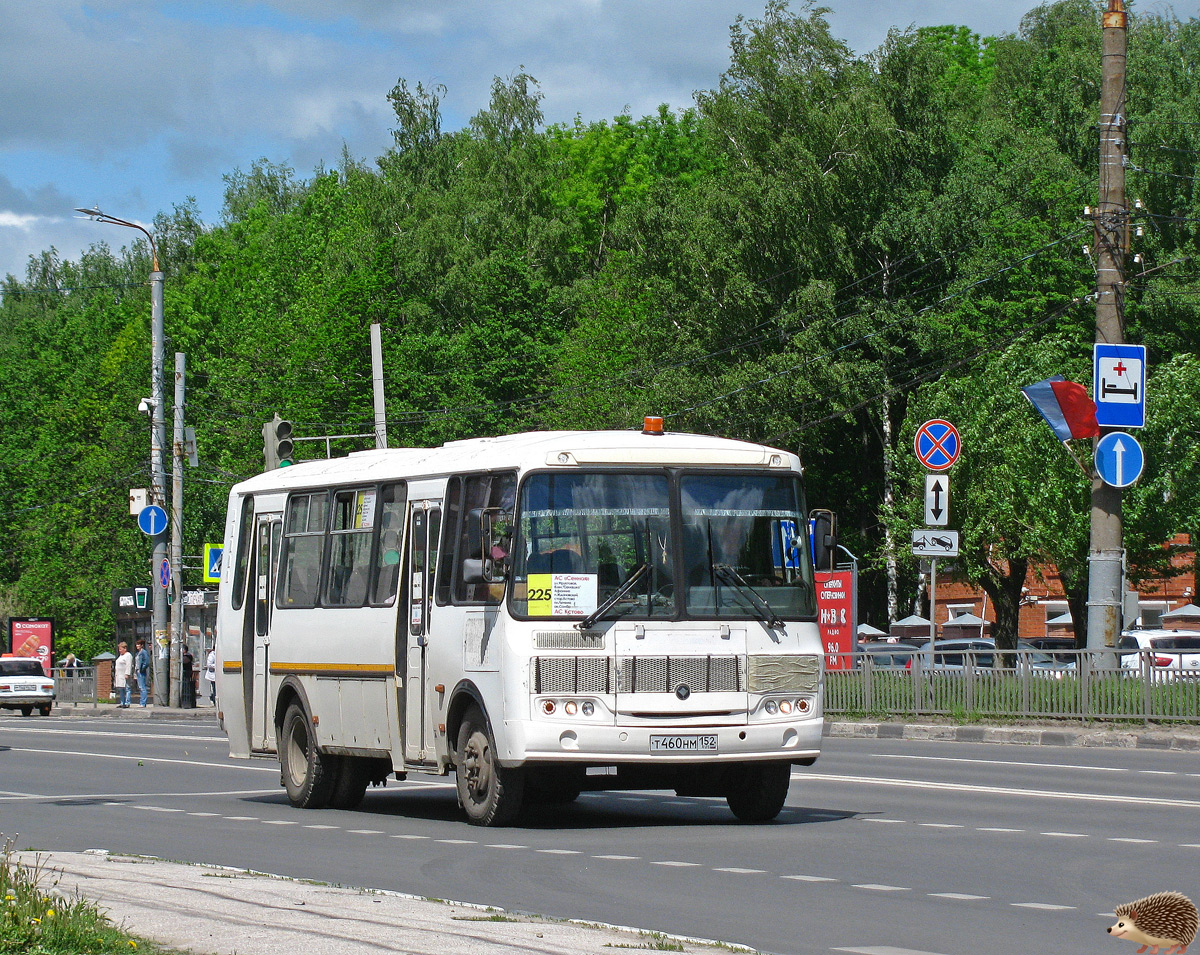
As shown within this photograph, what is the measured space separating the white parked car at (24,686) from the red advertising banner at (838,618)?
24.7 m

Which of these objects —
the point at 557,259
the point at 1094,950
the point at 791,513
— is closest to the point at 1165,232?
the point at 557,259

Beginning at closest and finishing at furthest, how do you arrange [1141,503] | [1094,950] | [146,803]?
[1094,950], [146,803], [1141,503]

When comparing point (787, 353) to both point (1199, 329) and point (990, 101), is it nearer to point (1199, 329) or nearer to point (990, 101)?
point (1199, 329)

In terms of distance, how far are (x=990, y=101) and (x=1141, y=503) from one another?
1118 inches

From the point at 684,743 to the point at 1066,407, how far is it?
45.9ft

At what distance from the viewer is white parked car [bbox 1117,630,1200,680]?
25.1 meters

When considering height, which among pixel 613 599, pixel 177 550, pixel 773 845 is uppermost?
pixel 177 550

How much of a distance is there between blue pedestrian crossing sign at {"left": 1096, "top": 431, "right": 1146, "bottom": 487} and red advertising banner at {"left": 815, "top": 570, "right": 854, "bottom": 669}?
6535 mm

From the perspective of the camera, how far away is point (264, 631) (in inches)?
716

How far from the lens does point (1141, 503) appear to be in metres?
49.5

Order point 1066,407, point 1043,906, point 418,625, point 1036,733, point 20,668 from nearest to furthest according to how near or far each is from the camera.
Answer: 1. point 1043,906
2. point 418,625
3. point 1036,733
4. point 1066,407
5. point 20,668

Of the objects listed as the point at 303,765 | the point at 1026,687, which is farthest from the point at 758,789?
the point at 1026,687

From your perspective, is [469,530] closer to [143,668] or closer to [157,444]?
[157,444]

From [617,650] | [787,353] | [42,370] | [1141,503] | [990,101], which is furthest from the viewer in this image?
[42,370]
